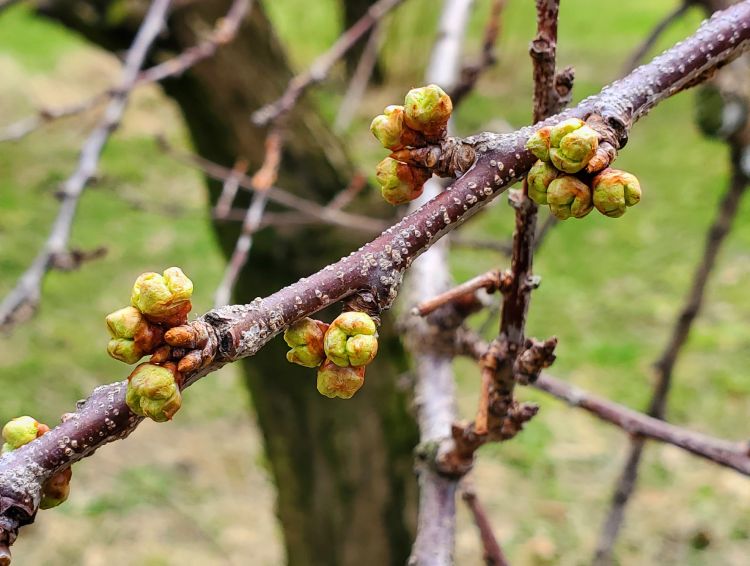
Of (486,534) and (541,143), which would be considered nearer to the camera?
(541,143)

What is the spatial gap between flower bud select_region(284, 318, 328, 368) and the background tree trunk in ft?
4.93

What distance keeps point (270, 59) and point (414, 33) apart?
15.4 feet

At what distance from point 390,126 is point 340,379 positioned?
0.16m

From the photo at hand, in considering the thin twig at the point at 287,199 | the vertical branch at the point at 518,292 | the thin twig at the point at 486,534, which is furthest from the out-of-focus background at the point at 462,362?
the vertical branch at the point at 518,292

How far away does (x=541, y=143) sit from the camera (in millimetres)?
449

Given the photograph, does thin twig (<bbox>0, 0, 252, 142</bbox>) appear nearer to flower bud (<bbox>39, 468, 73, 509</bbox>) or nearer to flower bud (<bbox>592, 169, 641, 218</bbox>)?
flower bud (<bbox>39, 468, 73, 509</bbox>)

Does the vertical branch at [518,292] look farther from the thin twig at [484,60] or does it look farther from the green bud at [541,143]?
the thin twig at [484,60]

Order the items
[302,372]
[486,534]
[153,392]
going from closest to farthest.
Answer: [153,392] < [486,534] < [302,372]

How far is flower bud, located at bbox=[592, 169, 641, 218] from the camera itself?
43 cm

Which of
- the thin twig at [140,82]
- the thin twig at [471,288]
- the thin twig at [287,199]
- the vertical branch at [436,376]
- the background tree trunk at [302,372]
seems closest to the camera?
Result: the thin twig at [471,288]

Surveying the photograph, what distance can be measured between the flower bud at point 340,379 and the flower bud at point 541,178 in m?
0.14

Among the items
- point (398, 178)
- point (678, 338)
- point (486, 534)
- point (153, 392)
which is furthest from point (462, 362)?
point (153, 392)

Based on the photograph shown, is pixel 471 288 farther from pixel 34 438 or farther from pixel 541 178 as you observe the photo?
pixel 34 438

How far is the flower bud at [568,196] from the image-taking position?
436mm
